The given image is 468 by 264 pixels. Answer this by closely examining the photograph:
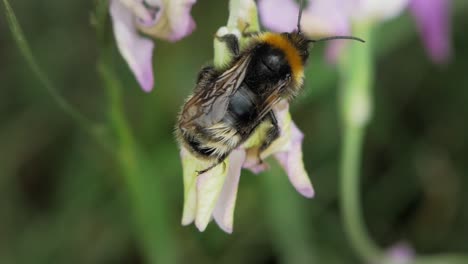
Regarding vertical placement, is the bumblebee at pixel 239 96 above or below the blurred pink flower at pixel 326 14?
above

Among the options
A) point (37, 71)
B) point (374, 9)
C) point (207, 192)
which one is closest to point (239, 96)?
point (207, 192)

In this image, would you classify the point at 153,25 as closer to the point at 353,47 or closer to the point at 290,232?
the point at 353,47

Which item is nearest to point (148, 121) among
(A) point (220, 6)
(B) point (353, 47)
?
(A) point (220, 6)

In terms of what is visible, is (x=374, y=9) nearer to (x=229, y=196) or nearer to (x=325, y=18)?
(x=325, y=18)

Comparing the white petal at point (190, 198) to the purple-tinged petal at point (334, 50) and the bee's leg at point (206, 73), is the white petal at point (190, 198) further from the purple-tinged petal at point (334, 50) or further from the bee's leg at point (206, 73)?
the purple-tinged petal at point (334, 50)

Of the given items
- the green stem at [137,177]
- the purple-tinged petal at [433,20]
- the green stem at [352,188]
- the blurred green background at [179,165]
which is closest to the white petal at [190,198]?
the green stem at [137,177]
